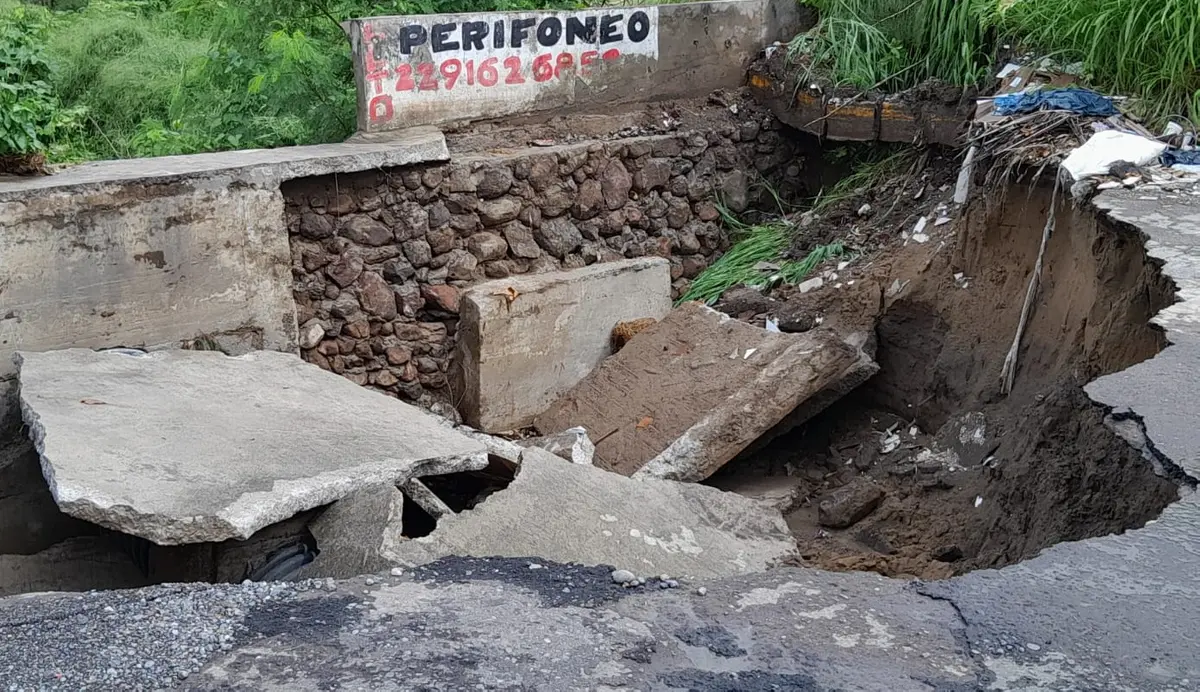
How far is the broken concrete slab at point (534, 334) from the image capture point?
6133 millimetres

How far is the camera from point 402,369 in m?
6.22

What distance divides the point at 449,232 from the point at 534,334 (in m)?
0.73

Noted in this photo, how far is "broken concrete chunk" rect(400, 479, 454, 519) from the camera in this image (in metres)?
4.01

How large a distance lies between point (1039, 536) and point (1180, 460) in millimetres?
847

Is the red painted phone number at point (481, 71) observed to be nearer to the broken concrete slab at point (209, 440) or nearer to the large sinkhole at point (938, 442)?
the large sinkhole at point (938, 442)

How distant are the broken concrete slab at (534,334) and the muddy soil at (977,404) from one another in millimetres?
718

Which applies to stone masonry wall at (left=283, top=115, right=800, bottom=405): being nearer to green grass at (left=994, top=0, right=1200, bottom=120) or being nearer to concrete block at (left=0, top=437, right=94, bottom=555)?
concrete block at (left=0, top=437, right=94, bottom=555)

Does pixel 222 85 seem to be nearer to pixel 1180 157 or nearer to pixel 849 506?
pixel 849 506

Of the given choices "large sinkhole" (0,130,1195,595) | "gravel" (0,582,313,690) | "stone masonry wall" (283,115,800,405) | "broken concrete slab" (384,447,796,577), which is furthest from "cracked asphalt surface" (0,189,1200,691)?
"stone masonry wall" (283,115,800,405)

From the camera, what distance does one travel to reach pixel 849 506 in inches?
202

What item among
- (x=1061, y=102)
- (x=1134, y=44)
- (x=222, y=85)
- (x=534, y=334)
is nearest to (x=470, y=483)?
(x=534, y=334)

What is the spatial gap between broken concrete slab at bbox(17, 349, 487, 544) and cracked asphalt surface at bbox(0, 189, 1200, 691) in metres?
0.84

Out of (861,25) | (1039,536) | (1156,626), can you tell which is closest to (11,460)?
(1039,536)

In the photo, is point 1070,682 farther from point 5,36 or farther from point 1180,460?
point 5,36
